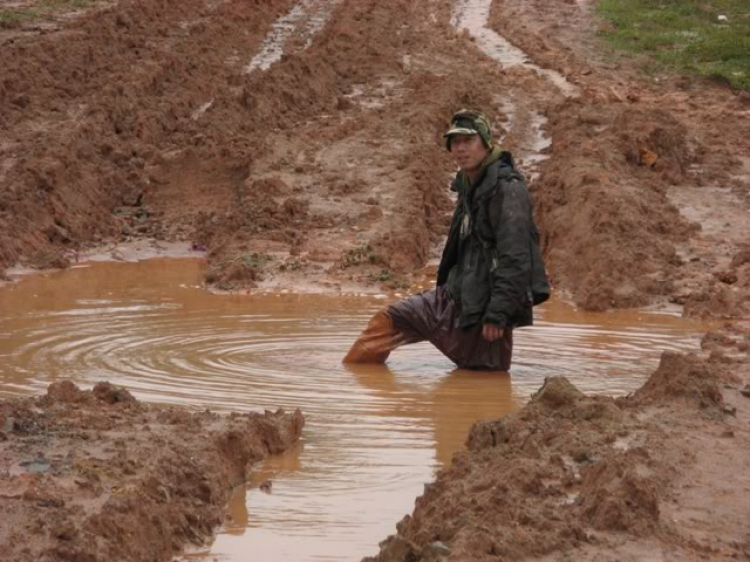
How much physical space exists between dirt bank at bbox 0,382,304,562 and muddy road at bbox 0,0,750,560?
925 mm

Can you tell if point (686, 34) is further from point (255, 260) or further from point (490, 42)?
point (255, 260)

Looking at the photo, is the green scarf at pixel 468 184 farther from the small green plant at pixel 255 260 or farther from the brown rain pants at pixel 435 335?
the small green plant at pixel 255 260

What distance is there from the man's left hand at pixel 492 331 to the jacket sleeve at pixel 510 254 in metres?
0.03

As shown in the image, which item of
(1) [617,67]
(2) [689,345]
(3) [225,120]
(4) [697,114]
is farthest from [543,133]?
(2) [689,345]

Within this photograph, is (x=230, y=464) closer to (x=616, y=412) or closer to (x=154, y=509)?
(x=154, y=509)

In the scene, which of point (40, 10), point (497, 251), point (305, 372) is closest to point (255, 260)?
point (305, 372)

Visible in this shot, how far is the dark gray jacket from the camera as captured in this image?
27.7ft

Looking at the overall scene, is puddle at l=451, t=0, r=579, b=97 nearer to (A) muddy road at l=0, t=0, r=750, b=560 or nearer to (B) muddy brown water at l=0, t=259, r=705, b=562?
(A) muddy road at l=0, t=0, r=750, b=560

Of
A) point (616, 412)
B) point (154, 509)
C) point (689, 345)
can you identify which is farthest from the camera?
point (689, 345)

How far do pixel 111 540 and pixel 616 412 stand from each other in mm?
2504

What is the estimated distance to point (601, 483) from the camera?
17.8 feet

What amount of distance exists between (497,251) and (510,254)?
0.13 metres

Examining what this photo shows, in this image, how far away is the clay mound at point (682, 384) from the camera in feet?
23.3

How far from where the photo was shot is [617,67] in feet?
73.7
